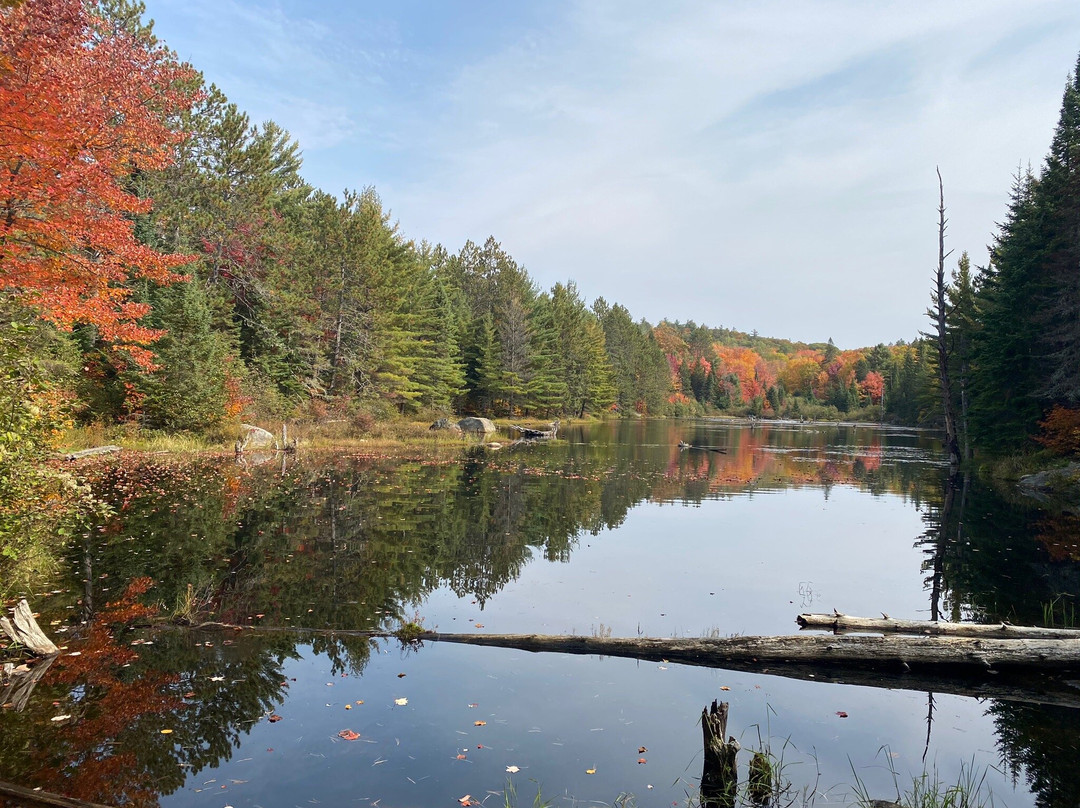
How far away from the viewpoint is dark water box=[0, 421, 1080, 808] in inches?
204

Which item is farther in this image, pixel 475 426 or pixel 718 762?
pixel 475 426

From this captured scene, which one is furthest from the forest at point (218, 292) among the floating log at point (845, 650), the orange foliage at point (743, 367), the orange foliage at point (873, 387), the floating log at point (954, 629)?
the orange foliage at point (743, 367)

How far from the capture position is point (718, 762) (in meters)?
4.96

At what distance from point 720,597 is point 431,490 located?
38.8 feet

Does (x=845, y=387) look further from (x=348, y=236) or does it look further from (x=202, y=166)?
(x=202, y=166)

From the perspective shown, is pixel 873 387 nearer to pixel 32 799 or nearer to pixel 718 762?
pixel 718 762

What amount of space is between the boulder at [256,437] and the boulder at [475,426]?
48.6 ft

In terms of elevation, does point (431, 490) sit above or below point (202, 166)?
below

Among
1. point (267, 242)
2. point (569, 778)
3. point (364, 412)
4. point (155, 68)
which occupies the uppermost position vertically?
point (155, 68)

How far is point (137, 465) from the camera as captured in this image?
20.9 m

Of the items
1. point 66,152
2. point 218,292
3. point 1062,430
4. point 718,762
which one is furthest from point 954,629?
point 218,292

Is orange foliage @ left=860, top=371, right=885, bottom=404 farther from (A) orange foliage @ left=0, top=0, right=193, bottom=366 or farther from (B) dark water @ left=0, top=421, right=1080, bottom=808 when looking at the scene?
(A) orange foliage @ left=0, top=0, right=193, bottom=366

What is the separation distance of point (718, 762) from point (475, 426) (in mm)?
38707

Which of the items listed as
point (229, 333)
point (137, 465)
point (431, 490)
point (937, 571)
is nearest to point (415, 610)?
point (937, 571)
